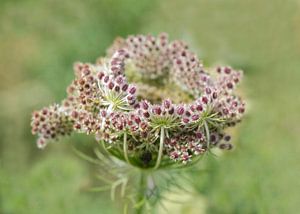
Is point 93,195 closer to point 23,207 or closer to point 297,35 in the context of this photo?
point 23,207

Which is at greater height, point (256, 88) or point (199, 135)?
point (256, 88)

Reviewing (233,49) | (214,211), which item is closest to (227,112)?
(214,211)

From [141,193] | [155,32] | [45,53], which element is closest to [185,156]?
[141,193]

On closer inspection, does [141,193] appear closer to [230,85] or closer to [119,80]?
[230,85]

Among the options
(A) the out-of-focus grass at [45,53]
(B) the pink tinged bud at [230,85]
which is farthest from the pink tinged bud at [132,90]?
(A) the out-of-focus grass at [45,53]

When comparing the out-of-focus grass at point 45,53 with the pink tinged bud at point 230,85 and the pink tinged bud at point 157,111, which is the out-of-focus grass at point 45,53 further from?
the pink tinged bud at point 157,111

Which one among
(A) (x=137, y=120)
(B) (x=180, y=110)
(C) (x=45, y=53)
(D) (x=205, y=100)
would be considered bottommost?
(A) (x=137, y=120)
